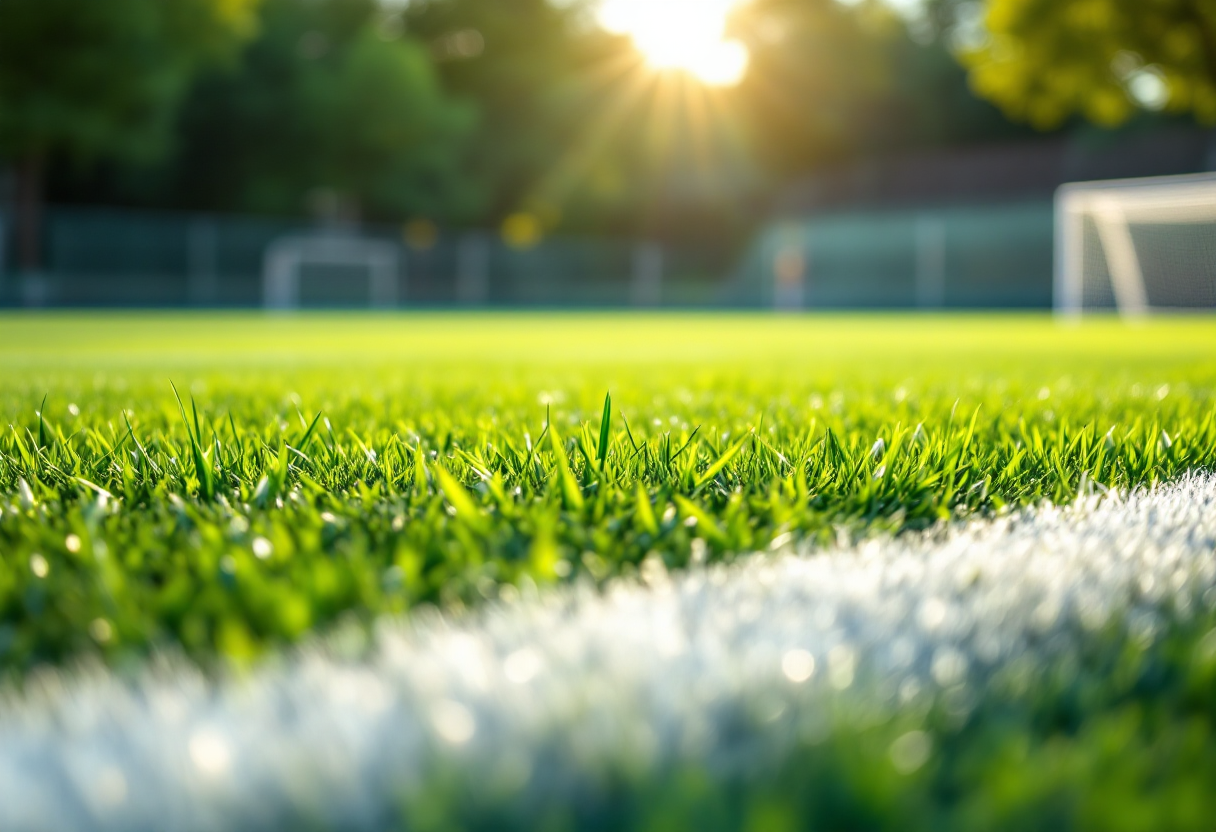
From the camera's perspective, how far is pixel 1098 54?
82.1ft

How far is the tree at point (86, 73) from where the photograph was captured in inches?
992

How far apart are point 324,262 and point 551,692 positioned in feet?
102

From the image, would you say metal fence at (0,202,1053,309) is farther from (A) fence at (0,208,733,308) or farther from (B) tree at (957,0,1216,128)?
(B) tree at (957,0,1216,128)

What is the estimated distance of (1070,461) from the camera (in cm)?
214

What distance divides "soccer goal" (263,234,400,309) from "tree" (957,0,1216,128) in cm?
1705

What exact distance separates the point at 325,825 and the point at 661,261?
3667 centimetres

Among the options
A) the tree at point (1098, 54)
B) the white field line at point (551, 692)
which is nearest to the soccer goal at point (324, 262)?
the tree at point (1098, 54)

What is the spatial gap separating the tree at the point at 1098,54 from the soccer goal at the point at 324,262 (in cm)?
1705

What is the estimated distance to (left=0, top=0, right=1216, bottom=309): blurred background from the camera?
1028 inches

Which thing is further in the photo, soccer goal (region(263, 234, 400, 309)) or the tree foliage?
soccer goal (region(263, 234, 400, 309))

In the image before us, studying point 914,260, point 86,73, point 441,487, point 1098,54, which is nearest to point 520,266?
point 914,260

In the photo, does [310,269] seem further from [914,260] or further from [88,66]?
[914,260]

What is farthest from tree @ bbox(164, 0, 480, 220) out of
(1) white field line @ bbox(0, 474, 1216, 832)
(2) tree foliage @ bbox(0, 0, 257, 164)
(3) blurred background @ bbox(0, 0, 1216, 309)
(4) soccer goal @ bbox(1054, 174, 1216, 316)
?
(1) white field line @ bbox(0, 474, 1216, 832)

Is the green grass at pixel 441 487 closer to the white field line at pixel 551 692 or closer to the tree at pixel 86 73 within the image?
the white field line at pixel 551 692
